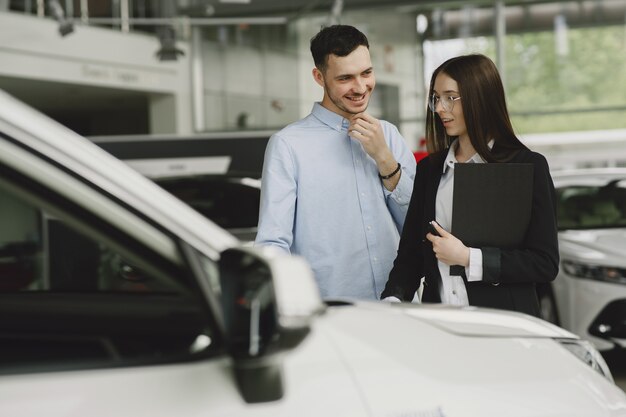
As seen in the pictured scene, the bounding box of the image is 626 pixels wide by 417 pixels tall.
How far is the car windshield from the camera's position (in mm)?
7250

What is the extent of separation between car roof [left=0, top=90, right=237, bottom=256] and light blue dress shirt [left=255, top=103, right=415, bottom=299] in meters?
1.31

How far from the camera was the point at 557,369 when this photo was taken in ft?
6.15

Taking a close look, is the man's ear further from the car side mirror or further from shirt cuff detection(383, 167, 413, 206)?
the car side mirror

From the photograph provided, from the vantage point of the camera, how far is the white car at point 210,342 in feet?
4.49

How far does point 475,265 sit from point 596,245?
165 inches

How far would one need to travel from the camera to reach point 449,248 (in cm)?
265

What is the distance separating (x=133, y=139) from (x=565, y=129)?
9.95 m

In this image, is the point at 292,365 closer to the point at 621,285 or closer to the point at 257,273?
the point at 257,273

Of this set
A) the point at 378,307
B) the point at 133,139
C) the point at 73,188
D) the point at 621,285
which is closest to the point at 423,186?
→ the point at 378,307

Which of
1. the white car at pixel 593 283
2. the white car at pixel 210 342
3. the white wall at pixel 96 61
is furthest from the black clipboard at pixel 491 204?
the white wall at pixel 96 61

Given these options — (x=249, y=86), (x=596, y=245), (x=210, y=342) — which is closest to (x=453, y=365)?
(x=210, y=342)

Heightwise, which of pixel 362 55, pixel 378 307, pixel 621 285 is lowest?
pixel 621 285

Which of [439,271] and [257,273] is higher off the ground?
[257,273]

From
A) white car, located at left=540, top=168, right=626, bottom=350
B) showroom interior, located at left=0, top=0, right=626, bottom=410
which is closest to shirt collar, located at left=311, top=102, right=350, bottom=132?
white car, located at left=540, top=168, right=626, bottom=350
